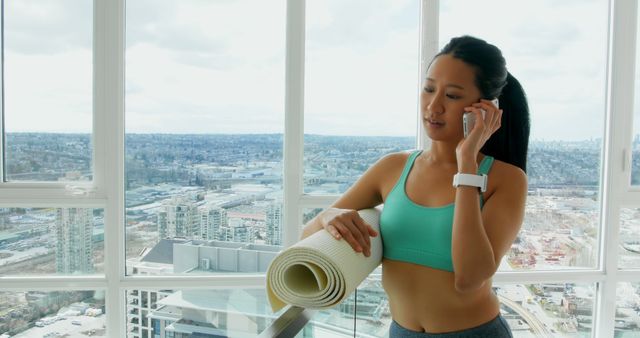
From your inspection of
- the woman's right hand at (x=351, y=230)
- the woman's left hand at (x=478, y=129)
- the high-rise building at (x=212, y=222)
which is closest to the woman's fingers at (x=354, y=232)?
the woman's right hand at (x=351, y=230)

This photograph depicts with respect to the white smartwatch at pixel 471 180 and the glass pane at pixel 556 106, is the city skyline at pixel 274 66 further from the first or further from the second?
the white smartwatch at pixel 471 180

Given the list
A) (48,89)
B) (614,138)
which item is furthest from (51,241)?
(614,138)

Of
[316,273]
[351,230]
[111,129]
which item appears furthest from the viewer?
[111,129]

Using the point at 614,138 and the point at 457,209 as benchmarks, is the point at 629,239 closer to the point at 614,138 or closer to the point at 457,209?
the point at 614,138

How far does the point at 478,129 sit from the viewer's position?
1.22 m

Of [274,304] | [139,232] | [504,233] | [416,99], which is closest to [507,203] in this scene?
[504,233]

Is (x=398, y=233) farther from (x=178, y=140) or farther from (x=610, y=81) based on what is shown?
(x=610, y=81)

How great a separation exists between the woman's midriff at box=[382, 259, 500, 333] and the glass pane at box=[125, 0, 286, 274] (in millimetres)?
1600

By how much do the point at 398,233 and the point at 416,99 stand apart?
174 centimetres

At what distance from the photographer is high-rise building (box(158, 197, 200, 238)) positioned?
2816 mm

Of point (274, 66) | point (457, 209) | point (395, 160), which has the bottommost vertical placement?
point (457, 209)

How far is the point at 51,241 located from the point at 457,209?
96.0 inches

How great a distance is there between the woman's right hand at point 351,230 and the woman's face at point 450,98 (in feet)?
1.18

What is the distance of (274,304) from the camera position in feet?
3.50
